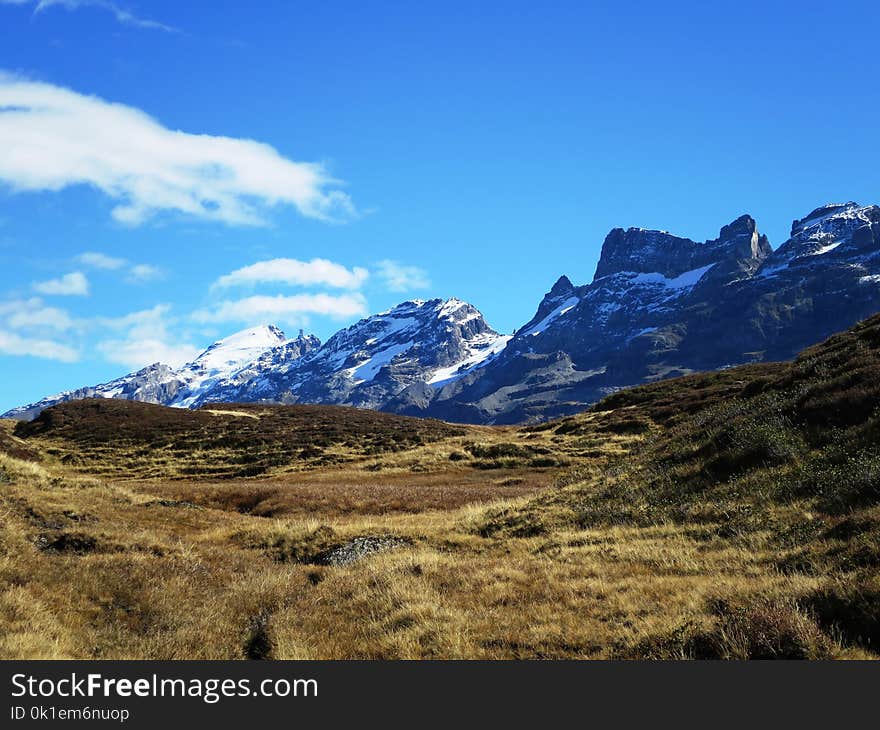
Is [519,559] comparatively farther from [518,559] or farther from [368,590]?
[368,590]

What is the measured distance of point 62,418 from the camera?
69.4 meters

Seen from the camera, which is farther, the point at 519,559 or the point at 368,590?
the point at 519,559

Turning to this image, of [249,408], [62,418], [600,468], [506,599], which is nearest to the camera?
[506,599]

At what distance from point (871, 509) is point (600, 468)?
16.6 meters

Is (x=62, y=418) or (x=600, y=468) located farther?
(x=62, y=418)

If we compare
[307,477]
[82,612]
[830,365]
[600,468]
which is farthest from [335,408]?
[82,612]

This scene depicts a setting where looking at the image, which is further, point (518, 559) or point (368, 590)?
point (518, 559)

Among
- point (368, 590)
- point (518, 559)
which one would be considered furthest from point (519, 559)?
point (368, 590)

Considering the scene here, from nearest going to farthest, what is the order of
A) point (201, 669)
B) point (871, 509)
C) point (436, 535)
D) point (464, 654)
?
point (201, 669)
point (464, 654)
point (871, 509)
point (436, 535)

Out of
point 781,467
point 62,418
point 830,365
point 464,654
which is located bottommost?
point 464,654

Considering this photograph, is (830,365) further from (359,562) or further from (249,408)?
(249,408)

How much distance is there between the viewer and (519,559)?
48.8 feet

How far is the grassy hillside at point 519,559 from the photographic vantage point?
910cm

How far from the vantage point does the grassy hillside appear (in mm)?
9102
